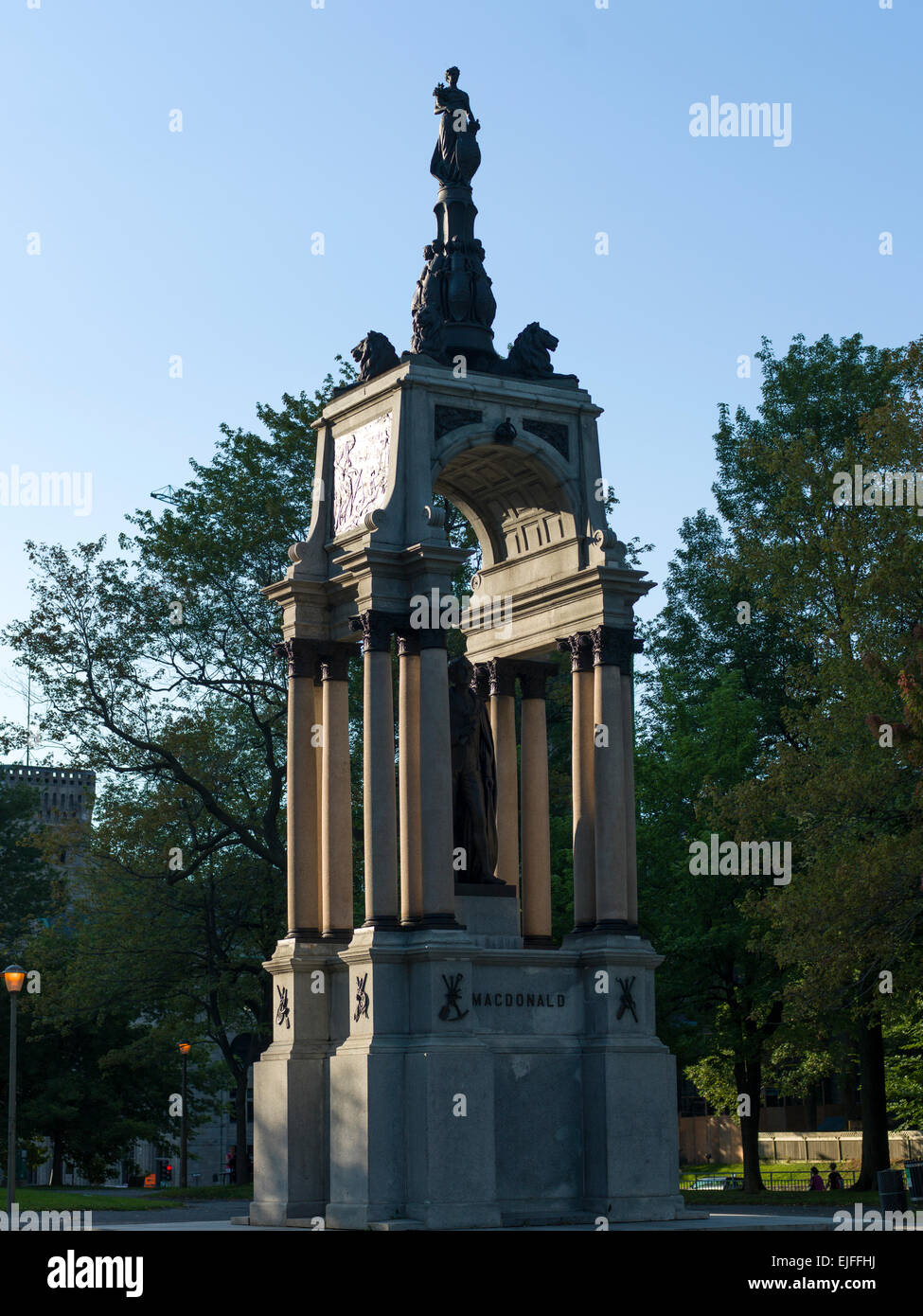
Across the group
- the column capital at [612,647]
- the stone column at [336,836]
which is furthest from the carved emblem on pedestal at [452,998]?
the column capital at [612,647]

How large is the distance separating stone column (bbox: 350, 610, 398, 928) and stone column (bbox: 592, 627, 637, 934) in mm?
2869

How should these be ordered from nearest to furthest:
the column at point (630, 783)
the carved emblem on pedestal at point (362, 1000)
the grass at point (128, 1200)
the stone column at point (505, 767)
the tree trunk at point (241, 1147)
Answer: the carved emblem on pedestal at point (362, 1000), the column at point (630, 783), the stone column at point (505, 767), the grass at point (128, 1200), the tree trunk at point (241, 1147)

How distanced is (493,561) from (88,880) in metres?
21.5

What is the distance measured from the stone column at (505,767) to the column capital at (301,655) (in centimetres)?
298

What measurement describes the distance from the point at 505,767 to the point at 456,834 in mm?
2013

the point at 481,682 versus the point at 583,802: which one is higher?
the point at 481,682

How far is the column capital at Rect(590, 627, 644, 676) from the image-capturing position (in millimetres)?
25891

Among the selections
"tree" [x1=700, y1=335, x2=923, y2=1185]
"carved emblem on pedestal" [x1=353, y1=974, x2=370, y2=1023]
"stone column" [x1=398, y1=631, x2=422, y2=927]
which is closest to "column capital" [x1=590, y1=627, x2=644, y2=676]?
"stone column" [x1=398, y1=631, x2=422, y2=927]

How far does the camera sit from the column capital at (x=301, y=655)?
26.6 m

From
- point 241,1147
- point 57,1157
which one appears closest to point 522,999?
point 241,1147

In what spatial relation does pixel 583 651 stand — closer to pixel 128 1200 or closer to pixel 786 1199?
pixel 786 1199

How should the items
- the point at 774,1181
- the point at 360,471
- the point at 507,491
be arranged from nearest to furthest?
the point at 360,471
the point at 507,491
the point at 774,1181

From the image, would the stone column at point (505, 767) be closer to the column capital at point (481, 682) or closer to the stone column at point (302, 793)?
the column capital at point (481, 682)

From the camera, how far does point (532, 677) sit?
28219 millimetres
